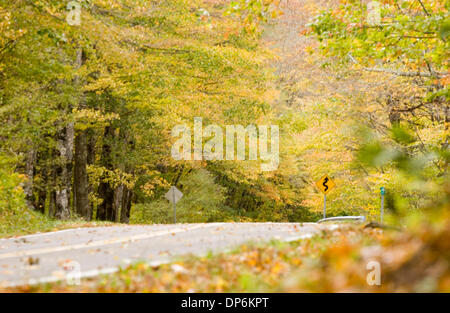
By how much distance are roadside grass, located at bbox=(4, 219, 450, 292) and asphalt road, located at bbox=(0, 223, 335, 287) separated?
0.43 meters

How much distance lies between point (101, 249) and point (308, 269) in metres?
5.21

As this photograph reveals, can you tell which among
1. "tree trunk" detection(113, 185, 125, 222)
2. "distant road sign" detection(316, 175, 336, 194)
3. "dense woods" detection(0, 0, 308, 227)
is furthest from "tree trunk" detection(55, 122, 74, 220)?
"distant road sign" detection(316, 175, 336, 194)

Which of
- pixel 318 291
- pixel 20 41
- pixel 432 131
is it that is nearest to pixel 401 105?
pixel 432 131

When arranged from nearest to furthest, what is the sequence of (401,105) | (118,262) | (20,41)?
1. (118,262)
2. (20,41)
3. (401,105)

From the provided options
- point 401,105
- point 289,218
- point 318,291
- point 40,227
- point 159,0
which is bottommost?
point 289,218

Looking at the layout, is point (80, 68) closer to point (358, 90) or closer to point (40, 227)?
point (40, 227)

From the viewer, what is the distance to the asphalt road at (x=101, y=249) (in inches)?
252

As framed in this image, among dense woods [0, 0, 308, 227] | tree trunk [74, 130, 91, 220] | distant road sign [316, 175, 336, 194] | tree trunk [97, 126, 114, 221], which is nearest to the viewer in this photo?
dense woods [0, 0, 308, 227]

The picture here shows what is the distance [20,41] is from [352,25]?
10020mm

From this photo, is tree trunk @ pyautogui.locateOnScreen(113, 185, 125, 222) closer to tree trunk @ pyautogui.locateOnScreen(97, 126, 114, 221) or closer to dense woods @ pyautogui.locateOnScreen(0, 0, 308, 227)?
dense woods @ pyautogui.locateOnScreen(0, 0, 308, 227)

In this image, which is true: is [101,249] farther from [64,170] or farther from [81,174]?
[81,174]

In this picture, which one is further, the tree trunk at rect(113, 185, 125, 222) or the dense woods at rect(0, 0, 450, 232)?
the tree trunk at rect(113, 185, 125, 222)

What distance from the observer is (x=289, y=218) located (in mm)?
43250

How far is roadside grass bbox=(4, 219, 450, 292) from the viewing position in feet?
8.55
